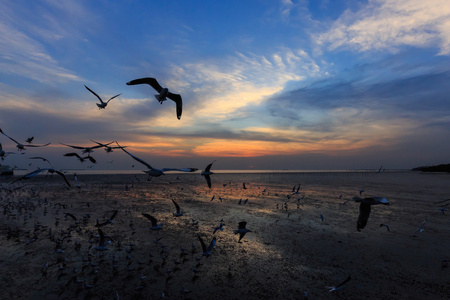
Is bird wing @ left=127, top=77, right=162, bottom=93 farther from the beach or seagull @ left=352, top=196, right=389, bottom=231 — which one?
the beach

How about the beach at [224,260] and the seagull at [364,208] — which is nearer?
the seagull at [364,208]

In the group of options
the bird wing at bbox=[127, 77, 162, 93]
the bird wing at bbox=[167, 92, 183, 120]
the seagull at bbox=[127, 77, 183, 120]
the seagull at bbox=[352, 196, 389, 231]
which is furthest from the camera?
the bird wing at bbox=[167, 92, 183, 120]

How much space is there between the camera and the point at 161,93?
6.51 m

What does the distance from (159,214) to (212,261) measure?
379 inches

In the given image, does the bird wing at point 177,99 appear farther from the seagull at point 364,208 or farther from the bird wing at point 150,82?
the seagull at point 364,208

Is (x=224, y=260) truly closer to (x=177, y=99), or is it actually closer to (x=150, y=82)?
(x=177, y=99)

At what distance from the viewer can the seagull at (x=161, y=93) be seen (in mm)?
6211

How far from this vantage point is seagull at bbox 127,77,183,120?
20.4 ft

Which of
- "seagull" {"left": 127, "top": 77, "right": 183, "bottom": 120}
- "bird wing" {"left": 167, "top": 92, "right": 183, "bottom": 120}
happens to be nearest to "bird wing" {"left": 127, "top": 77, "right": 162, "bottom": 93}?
"seagull" {"left": 127, "top": 77, "right": 183, "bottom": 120}

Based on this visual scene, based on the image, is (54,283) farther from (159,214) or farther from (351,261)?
(351,261)

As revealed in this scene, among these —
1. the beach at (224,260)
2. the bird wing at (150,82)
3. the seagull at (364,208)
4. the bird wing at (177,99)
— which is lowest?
the beach at (224,260)

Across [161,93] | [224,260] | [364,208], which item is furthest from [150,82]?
[224,260]

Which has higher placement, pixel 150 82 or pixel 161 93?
pixel 150 82

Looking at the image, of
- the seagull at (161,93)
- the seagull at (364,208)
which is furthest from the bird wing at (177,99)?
the seagull at (364,208)
